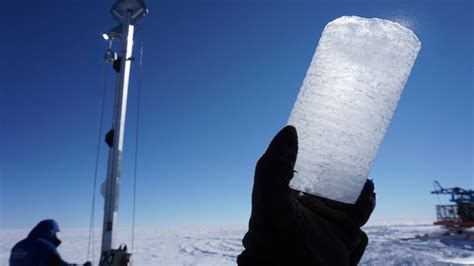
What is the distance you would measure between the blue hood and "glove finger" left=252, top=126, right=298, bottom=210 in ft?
16.7

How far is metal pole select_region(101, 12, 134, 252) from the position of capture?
4.50 meters

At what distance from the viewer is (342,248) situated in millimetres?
1096

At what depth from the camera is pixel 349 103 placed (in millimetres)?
1281

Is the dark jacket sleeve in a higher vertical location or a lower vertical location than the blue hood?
lower

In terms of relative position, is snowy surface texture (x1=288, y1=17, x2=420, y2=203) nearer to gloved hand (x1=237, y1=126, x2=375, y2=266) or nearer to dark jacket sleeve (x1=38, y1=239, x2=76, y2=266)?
gloved hand (x1=237, y1=126, x2=375, y2=266)

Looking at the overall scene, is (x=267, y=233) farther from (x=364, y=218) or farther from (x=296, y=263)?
(x=364, y=218)

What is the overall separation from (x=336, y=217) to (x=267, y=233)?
11.6 inches

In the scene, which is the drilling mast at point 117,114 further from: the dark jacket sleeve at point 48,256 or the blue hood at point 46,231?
the blue hood at point 46,231

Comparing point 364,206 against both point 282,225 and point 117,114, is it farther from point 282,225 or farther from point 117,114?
point 117,114

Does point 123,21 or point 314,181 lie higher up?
point 123,21

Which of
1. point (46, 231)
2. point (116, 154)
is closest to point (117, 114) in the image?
point (116, 154)

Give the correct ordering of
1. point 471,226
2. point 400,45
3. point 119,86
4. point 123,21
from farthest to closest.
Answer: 1. point 471,226
2. point 123,21
3. point 119,86
4. point 400,45

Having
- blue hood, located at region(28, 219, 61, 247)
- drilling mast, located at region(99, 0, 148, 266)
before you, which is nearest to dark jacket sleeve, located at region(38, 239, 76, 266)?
blue hood, located at region(28, 219, 61, 247)

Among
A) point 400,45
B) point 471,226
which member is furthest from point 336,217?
point 471,226
